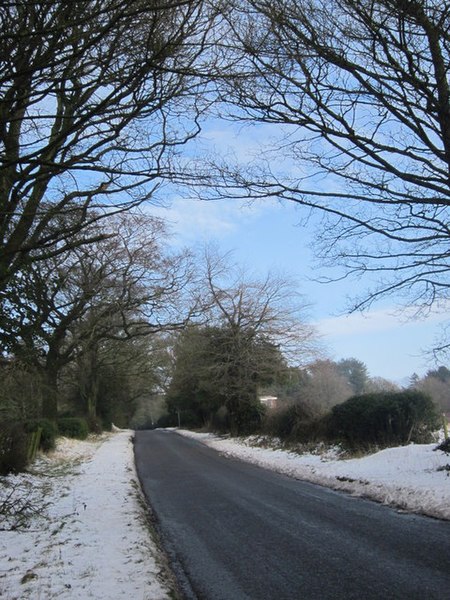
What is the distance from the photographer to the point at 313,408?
23.5m

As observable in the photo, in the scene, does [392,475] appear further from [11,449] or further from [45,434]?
[45,434]

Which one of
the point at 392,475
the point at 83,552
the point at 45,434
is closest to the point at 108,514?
the point at 83,552

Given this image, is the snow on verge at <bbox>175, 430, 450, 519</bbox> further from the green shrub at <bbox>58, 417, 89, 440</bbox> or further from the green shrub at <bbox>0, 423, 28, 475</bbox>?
the green shrub at <bbox>58, 417, 89, 440</bbox>

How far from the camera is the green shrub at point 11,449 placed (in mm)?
12945

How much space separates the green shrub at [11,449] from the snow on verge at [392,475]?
706cm

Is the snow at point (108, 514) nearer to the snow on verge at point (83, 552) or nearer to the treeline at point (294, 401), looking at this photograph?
the snow on verge at point (83, 552)

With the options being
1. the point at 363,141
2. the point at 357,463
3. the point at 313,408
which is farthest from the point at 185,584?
the point at 313,408

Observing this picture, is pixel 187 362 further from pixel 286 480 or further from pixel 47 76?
pixel 47 76

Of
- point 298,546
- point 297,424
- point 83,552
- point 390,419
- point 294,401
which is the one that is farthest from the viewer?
point 294,401

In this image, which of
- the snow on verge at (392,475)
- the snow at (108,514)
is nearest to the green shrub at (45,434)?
the snow at (108,514)

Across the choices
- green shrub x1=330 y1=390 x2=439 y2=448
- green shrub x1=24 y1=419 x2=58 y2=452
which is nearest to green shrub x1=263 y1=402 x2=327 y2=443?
green shrub x1=330 y1=390 x2=439 y2=448

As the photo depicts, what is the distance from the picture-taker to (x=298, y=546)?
716 cm

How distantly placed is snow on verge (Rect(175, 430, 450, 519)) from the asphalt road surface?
0.47 m

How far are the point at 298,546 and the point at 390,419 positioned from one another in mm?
11719
